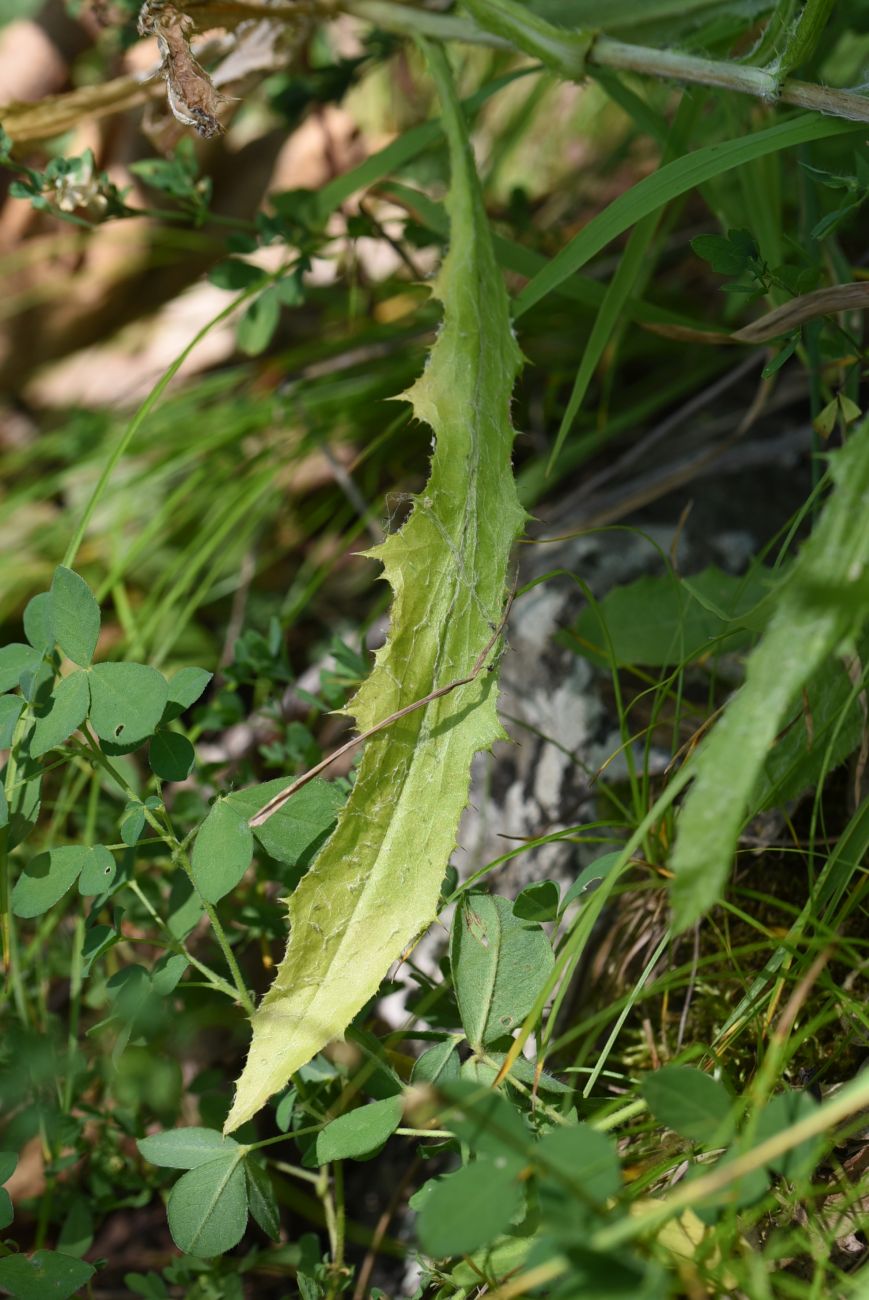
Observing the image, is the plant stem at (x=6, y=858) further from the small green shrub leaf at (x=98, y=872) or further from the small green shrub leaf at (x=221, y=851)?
the small green shrub leaf at (x=221, y=851)

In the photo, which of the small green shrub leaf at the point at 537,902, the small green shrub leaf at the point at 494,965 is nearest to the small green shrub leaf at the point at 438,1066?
the small green shrub leaf at the point at 494,965

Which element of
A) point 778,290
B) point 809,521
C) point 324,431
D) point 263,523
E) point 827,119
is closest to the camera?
point 827,119

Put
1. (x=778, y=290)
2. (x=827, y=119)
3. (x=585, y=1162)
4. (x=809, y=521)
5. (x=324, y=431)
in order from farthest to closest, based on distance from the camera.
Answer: (x=324, y=431)
(x=809, y=521)
(x=778, y=290)
(x=827, y=119)
(x=585, y=1162)

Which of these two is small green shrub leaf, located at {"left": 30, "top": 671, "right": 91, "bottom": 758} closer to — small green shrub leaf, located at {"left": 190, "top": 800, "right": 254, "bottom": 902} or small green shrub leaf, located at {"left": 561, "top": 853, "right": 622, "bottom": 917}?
small green shrub leaf, located at {"left": 190, "top": 800, "right": 254, "bottom": 902}

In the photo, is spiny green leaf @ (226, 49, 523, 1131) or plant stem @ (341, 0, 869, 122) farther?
plant stem @ (341, 0, 869, 122)

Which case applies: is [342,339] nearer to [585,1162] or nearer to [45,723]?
[45,723]

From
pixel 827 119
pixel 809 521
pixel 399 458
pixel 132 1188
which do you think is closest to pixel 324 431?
pixel 399 458

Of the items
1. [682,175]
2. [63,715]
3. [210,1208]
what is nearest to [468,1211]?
[210,1208]

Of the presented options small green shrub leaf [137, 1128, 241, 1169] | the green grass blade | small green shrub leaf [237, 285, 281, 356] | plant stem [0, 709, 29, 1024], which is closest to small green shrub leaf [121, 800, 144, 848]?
plant stem [0, 709, 29, 1024]
